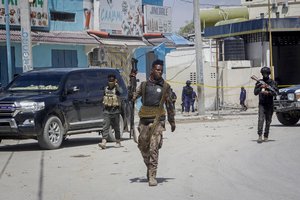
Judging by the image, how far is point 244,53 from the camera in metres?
41.4

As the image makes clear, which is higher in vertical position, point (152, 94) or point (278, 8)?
point (278, 8)

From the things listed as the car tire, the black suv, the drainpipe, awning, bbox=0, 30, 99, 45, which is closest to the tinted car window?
the black suv

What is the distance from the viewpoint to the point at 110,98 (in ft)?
52.4

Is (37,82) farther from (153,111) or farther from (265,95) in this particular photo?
(153,111)

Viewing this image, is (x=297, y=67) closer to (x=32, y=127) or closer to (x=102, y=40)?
(x=102, y=40)

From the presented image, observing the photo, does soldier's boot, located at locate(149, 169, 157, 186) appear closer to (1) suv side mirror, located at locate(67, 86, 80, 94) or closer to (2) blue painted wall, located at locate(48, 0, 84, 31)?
(1) suv side mirror, located at locate(67, 86, 80, 94)

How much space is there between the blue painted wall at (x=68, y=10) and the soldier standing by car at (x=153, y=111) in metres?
19.1

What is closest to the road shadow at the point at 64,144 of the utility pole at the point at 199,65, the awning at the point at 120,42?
the awning at the point at 120,42

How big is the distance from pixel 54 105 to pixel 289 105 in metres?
8.06

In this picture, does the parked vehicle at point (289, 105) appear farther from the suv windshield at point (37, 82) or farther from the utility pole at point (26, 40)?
the utility pole at point (26, 40)

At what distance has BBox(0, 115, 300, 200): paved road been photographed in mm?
9250

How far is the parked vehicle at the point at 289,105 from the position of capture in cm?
2027

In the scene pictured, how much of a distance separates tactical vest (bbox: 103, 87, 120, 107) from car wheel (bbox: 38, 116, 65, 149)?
48.6 inches

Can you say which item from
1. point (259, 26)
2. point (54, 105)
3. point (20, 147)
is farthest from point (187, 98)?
point (54, 105)
